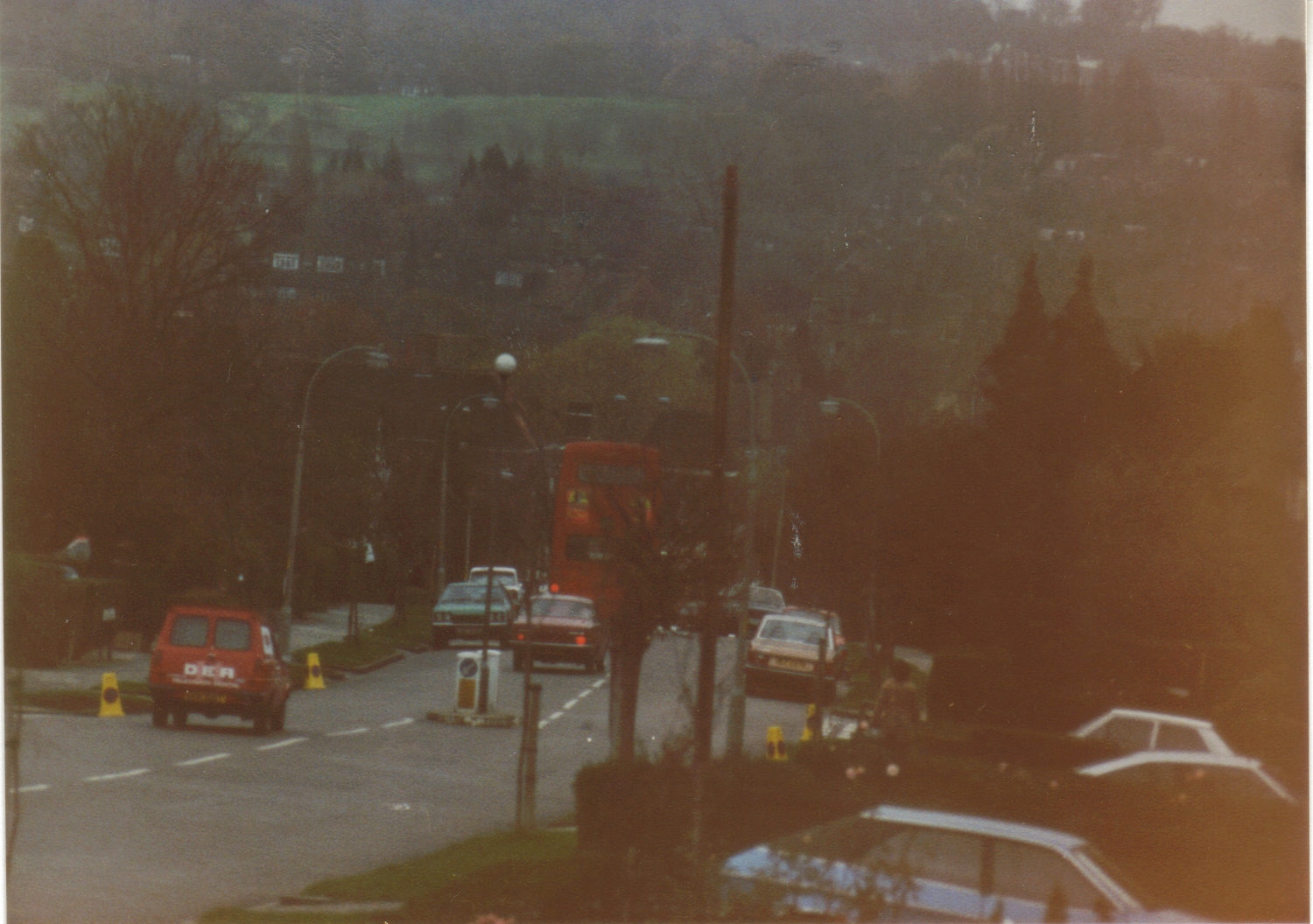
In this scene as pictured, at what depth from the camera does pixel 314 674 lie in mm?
6504

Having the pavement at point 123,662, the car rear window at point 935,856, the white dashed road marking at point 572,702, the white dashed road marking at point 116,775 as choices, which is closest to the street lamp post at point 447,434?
the pavement at point 123,662

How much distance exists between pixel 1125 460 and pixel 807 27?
7.25ft

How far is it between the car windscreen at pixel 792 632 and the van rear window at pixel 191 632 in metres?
2.23

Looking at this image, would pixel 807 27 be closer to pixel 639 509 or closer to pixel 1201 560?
pixel 639 509

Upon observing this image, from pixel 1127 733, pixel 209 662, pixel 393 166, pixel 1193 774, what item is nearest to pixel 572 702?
pixel 209 662

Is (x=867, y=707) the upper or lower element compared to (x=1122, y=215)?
lower

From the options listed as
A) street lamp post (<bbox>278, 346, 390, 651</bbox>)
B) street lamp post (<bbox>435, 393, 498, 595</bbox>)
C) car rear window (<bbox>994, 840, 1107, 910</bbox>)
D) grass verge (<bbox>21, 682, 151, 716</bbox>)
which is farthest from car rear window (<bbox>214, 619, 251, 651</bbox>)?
car rear window (<bbox>994, 840, 1107, 910</bbox>)

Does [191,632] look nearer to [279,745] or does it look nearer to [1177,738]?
[279,745]

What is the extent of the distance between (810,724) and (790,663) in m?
0.31

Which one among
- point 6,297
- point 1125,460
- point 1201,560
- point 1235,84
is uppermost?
point 1235,84

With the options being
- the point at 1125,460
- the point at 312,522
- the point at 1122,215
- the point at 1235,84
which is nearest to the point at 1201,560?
the point at 1125,460

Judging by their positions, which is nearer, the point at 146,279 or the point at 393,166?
the point at 146,279

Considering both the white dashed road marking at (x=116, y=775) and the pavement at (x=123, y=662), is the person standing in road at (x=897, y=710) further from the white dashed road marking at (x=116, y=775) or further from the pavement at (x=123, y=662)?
the white dashed road marking at (x=116, y=775)

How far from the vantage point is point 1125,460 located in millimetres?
6465
